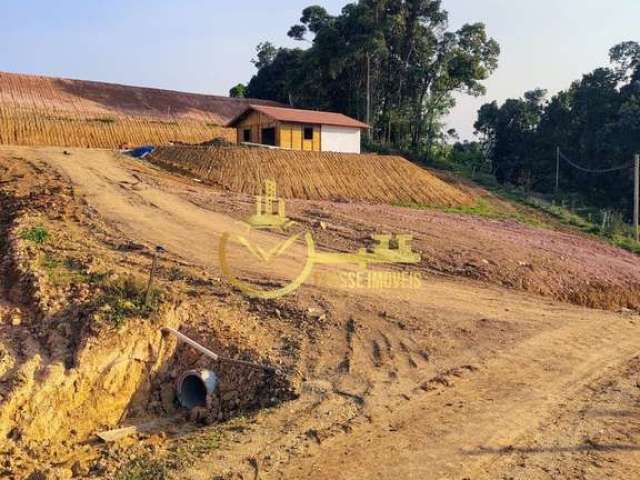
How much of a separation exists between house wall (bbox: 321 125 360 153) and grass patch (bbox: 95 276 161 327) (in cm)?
2113

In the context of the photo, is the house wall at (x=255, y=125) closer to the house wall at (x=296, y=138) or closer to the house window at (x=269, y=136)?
the house window at (x=269, y=136)

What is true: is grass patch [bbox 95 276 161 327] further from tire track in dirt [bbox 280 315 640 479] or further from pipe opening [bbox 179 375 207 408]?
tire track in dirt [bbox 280 315 640 479]

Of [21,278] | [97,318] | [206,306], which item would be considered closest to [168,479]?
[97,318]

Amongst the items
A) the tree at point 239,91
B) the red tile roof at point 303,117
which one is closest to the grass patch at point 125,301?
the red tile roof at point 303,117

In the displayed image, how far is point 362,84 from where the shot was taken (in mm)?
39625

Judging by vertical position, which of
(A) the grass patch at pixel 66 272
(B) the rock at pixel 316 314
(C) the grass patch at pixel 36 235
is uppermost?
(C) the grass patch at pixel 36 235

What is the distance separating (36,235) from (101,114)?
75.0 feet

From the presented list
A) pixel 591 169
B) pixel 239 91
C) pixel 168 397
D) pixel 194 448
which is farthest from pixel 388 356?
pixel 239 91

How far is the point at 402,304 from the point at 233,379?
3.56 metres

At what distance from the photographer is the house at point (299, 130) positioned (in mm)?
27625

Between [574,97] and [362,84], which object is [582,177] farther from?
[362,84]

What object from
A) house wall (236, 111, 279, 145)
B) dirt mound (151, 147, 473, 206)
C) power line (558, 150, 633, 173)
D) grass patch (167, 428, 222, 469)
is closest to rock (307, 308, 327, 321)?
→ grass patch (167, 428, 222, 469)

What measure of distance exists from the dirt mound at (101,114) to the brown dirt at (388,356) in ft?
43.3

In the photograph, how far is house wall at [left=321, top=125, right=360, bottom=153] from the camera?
2908 cm
